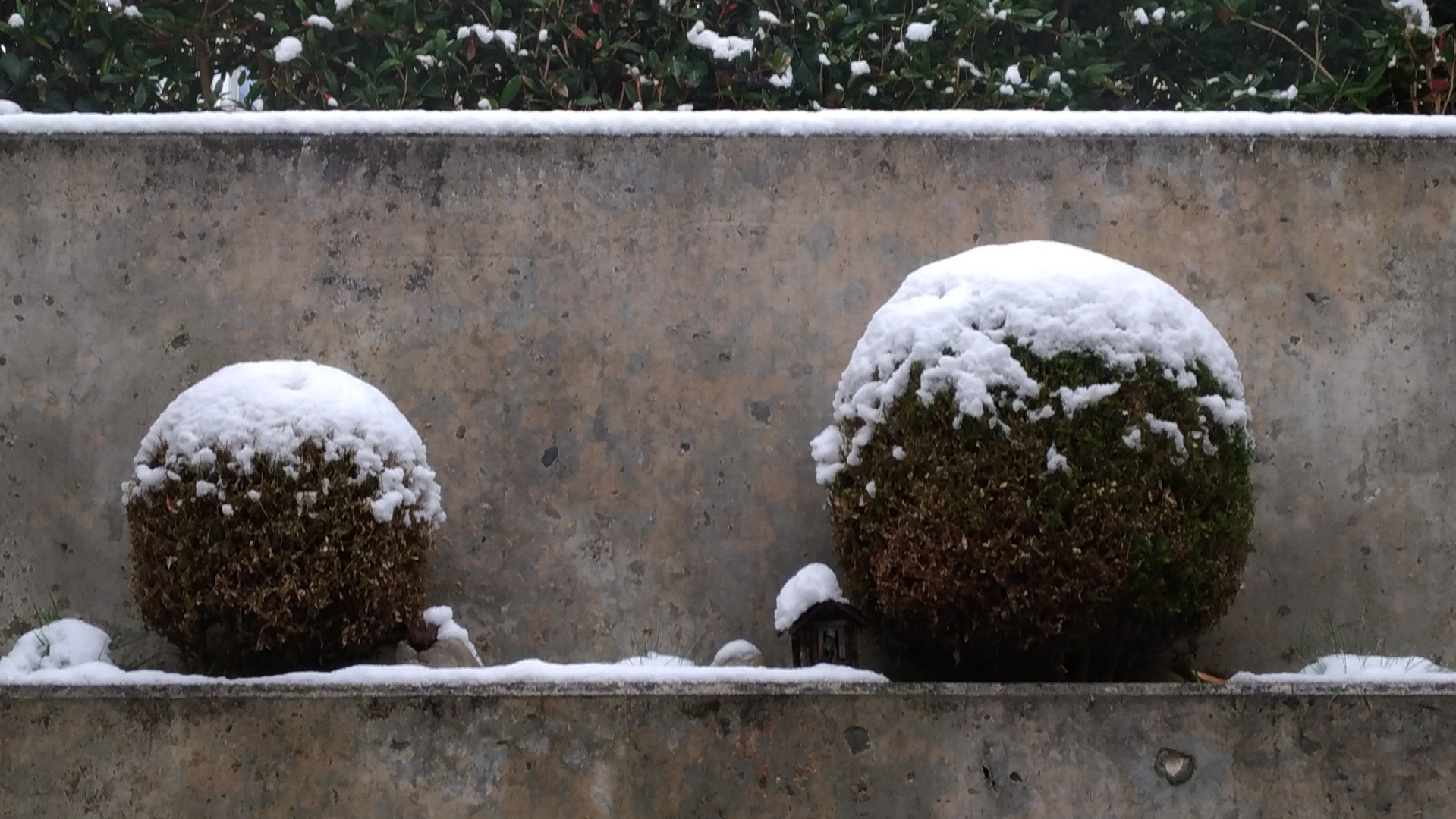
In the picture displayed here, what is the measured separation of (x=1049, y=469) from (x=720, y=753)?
3.68 ft

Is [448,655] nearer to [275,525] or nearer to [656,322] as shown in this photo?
[275,525]

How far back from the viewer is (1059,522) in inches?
158

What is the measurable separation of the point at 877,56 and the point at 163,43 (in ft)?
9.26

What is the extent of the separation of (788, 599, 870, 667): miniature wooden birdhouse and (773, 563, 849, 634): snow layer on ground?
0.02m

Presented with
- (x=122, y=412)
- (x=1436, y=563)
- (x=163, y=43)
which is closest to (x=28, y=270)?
(x=122, y=412)

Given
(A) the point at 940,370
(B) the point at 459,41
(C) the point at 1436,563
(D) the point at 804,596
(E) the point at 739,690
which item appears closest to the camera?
(E) the point at 739,690

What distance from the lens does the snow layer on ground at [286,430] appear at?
4.28 m

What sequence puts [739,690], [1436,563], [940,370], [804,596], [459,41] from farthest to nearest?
[459,41]
[1436,563]
[804,596]
[940,370]
[739,690]

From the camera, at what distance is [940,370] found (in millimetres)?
4176

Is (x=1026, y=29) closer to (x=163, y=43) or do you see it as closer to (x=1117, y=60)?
(x=1117, y=60)

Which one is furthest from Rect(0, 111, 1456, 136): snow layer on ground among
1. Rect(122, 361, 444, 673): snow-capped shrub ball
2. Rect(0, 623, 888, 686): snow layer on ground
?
Rect(0, 623, 888, 686): snow layer on ground

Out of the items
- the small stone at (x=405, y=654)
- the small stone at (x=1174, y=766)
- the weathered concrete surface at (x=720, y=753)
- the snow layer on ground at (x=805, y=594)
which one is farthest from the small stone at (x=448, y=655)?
the small stone at (x=1174, y=766)

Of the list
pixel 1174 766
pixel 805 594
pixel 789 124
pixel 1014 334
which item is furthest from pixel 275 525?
pixel 1174 766

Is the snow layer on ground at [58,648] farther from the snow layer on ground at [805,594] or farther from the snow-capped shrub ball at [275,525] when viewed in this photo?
the snow layer on ground at [805,594]
